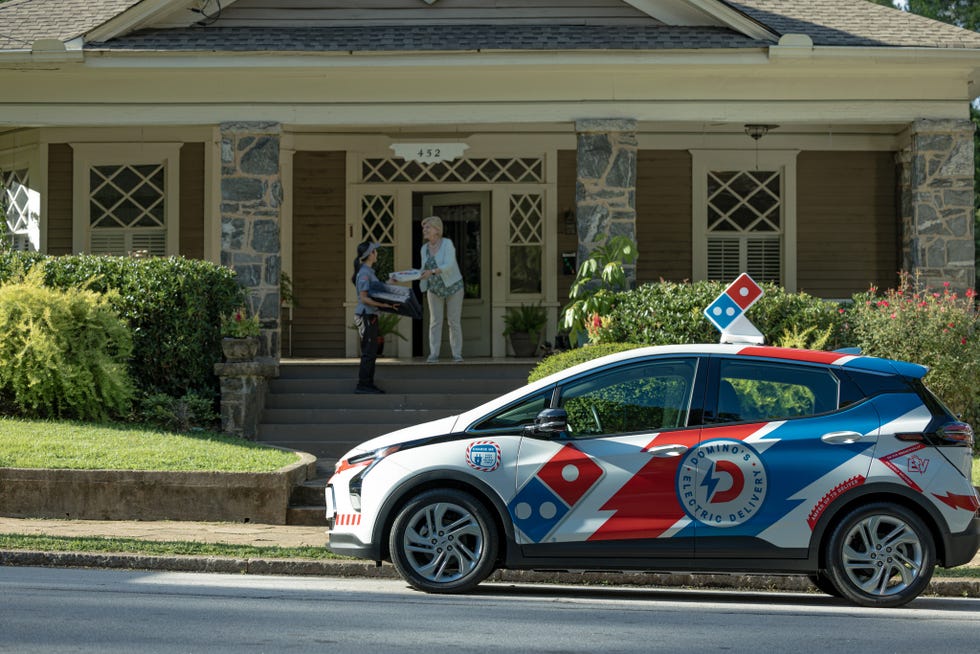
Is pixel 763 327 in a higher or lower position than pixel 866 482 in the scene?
higher

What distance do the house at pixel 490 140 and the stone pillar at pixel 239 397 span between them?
1.33 meters

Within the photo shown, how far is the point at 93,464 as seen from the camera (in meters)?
12.0

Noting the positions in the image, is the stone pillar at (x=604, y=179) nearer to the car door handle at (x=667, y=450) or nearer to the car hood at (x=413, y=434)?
the car hood at (x=413, y=434)

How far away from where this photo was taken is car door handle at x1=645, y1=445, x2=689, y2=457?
853 cm

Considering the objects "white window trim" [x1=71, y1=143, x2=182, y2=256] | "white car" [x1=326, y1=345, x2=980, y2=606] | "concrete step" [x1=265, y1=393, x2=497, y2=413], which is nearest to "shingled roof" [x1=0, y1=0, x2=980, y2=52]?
"white window trim" [x1=71, y1=143, x2=182, y2=256]

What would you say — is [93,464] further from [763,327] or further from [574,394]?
[763,327]

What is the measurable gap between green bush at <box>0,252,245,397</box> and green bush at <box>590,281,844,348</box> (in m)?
4.27

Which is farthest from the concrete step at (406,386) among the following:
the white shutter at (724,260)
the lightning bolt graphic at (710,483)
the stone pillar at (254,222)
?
the lightning bolt graphic at (710,483)

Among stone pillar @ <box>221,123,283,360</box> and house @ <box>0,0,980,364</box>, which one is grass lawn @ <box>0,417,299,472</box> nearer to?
stone pillar @ <box>221,123,283,360</box>

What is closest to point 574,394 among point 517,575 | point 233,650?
point 517,575

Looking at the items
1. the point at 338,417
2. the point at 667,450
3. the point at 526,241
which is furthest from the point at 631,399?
the point at 526,241

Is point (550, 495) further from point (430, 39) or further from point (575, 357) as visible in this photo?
point (430, 39)

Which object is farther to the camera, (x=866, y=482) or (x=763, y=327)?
Result: (x=763, y=327)

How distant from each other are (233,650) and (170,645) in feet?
1.10
